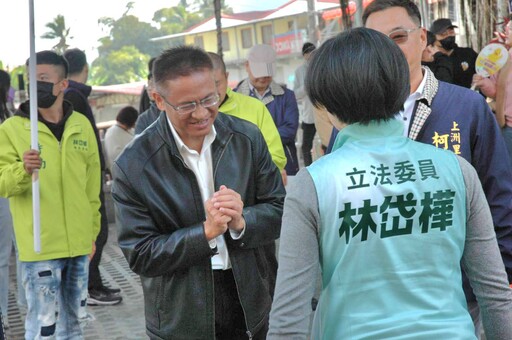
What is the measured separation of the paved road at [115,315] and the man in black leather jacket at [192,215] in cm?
345

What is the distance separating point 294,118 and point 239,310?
513cm

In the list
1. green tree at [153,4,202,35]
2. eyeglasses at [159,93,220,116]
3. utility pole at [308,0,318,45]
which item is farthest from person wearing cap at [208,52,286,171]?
green tree at [153,4,202,35]

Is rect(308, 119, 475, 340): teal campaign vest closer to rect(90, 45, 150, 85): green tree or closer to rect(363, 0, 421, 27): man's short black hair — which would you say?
rect(363, 0, 421, 27): man's short black hair

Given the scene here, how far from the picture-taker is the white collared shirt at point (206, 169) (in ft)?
10.9

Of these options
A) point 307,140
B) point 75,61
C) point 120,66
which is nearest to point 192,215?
point 75,61

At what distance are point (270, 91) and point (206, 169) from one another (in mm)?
5033

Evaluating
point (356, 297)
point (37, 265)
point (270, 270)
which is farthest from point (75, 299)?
point (356, 297)

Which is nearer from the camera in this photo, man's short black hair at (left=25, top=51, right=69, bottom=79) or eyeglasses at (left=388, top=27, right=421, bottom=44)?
eyeglasses at (left=388, top=27, right=421, bottom=44)

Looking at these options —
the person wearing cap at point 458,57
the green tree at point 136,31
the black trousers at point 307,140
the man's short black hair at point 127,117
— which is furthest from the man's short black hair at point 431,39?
the green tree at point 136,31

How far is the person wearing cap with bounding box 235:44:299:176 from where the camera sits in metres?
8.10

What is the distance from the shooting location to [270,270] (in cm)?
357

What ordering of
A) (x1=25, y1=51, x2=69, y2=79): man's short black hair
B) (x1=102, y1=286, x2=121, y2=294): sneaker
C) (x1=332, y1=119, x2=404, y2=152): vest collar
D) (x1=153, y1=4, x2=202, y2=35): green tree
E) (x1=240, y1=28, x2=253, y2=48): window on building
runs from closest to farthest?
(x1=332, y1=119, x2=404, y2=152): vest collar
(x1=25, y1=51, x2=69, y2=79): man's short black hair
(x1=102, y1=286, x2=121, y2=294): sneaker
(x1=240, y1=28, x2=253, y2=48): window on building
(x1=153, y1=4, x2=202, y2=35): green tree

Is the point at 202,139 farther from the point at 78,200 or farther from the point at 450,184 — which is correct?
the point at 78,200

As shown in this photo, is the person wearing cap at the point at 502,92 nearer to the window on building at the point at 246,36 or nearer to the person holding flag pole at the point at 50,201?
the person holding flag pole at the point at 50,201
